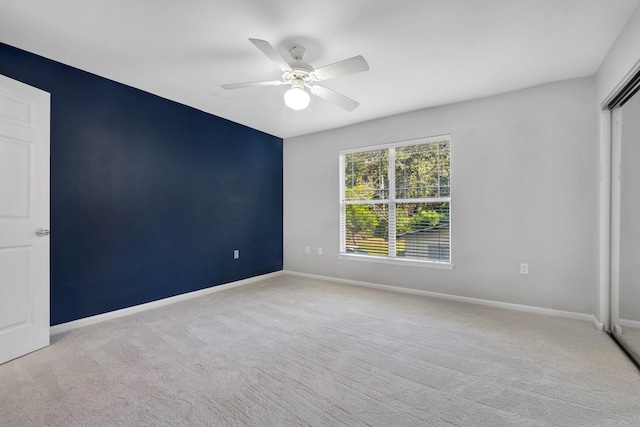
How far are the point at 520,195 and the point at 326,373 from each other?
2877 mm

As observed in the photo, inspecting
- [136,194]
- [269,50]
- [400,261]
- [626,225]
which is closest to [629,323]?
[626,225]

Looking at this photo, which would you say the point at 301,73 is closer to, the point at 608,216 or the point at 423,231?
the point at 423,231

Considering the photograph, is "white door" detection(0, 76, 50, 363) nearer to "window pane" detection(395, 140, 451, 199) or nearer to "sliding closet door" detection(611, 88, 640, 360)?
"window pane" detection(395, 140, 451, 199)

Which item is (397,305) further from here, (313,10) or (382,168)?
(313,10)

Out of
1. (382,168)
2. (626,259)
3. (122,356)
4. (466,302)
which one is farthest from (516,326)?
(122,356)

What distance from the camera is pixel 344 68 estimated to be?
2184mm

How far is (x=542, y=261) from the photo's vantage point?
10.4ft

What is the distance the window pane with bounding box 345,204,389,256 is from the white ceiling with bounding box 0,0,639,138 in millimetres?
1774

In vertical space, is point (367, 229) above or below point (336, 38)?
below

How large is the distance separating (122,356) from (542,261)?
13.5 ft

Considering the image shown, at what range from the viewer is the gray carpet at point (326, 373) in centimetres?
159

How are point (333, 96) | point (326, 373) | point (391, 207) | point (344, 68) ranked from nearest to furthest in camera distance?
point (326, 373) < point (344, 68) < point (333, 96) < point (391, 207)

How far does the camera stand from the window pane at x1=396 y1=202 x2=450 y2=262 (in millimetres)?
3799

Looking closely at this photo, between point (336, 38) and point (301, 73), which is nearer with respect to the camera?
point (336, 38)
